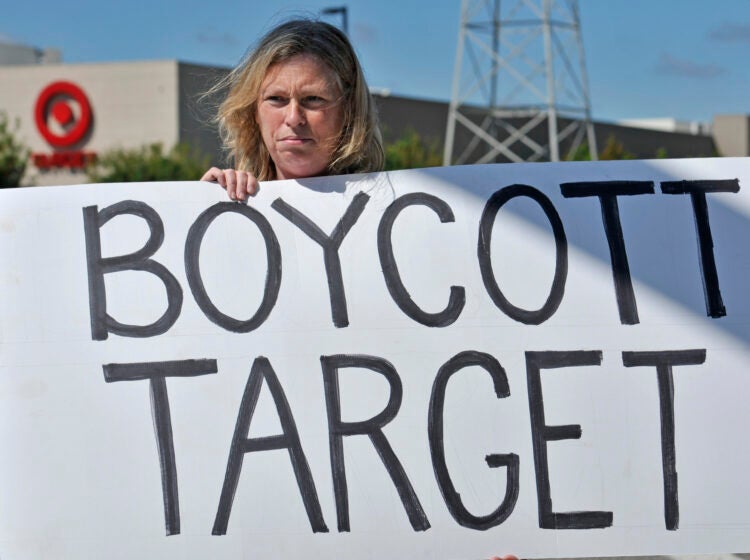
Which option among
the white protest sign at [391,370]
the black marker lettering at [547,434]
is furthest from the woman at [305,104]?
the black marker lettering at [547,434]

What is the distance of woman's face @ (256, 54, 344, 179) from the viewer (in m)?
2.88

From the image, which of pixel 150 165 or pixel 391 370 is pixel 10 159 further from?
pixel 391 370

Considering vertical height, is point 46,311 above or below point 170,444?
above

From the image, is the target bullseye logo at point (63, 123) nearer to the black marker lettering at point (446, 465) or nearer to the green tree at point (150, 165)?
the green tree at point (150, 165)

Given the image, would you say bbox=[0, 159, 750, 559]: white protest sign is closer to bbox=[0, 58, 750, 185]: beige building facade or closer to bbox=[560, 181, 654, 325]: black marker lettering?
bbox=[560, 181, 654, 325]: black marker lettering

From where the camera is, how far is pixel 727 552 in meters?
2.72

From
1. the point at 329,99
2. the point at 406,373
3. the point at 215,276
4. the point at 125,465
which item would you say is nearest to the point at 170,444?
the point at 125,465

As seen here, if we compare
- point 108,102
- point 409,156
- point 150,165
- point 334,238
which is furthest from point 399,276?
point 108,102

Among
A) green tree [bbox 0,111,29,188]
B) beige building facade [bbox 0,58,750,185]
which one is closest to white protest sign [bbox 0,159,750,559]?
beige building facade [bbox 0,58,750,185]

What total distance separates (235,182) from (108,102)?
103 ft

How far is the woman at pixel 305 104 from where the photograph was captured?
2885 mm

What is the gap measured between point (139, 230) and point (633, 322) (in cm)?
121

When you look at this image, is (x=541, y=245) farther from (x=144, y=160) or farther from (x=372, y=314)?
(x=144, y=160)

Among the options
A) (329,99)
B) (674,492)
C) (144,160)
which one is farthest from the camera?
(144,160)
